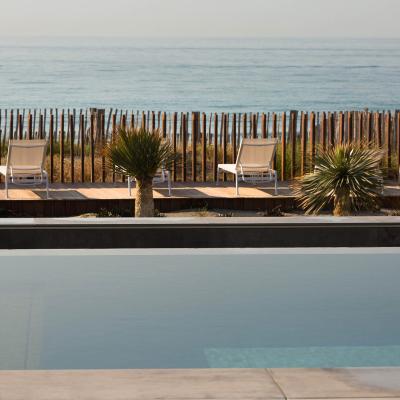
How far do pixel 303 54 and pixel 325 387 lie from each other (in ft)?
203

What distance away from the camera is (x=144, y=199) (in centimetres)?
964

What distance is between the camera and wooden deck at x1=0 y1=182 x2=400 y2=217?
10.3m

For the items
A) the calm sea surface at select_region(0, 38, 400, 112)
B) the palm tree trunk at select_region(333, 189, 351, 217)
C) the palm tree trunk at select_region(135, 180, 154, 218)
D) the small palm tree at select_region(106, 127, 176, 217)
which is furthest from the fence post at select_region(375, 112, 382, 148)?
the calm sea surface at select_region(0, 38, 400, 112)

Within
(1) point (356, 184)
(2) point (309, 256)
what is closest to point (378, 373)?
(2) point (309, 256)

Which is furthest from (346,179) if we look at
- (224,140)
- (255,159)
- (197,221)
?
(197,221)

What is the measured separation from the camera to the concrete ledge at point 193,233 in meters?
4.70

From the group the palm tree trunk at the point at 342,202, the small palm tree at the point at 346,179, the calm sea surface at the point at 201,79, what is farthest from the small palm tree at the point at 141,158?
the calm sea surface at the point at 201,79

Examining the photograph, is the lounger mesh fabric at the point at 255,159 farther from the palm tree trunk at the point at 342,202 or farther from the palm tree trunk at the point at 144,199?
the palm tree trunk at the point at 144,199

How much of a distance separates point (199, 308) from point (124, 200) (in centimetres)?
589

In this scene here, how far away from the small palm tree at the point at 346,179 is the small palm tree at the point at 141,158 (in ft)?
5.63

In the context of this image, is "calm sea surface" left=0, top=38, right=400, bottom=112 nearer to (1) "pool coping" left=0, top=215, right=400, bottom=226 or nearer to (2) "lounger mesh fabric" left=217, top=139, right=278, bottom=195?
(2) "lounger mesh fabric" left=217, top=139, right=278, bottom=195

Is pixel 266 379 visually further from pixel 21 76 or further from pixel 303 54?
pixel 303 54

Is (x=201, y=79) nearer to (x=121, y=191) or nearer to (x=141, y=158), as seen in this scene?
(x=121, y=191)

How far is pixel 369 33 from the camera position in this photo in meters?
54.2
